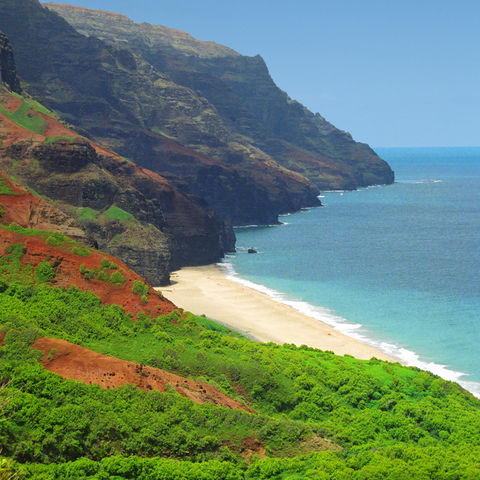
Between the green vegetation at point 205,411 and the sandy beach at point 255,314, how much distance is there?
1596 cm

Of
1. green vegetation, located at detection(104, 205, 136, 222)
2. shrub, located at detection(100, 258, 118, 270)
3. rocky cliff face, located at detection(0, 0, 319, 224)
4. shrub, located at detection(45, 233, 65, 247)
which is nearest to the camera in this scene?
shrub, located at detection(100, 258, 118, 270)

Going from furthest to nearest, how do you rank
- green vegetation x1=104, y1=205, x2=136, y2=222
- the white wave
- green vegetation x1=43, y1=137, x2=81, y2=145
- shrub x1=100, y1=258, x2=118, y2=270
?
green vegetation x1=104, y1=205, x2=136, y2=222
green vegetation x1=43, y1=137, x2=81, y2=145
the white wave
shrub x1=100, y1=258, x2=118, y2=270

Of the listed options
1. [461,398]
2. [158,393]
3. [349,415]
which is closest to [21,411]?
[158,393]

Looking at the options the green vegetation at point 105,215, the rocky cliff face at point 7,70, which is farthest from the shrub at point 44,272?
the rocky cliff face at point 7,70

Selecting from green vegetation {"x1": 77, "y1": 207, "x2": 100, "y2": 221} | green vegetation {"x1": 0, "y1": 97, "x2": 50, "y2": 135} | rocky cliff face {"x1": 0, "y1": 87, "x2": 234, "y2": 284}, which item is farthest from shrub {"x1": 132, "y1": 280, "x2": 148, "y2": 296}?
green vegetation {"x1": 0, "y1": 97, "x2": 50, "y2": 135}

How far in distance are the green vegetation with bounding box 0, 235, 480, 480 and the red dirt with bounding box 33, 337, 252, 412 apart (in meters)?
0.75

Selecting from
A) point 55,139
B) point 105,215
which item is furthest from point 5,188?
point 55,139

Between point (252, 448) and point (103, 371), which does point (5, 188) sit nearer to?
point (103, 371)

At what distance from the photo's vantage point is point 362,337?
67.2m

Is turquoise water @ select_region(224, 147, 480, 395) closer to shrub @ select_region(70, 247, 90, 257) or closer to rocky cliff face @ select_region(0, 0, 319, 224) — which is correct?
rocky cliff face @ select_region(0, 0, 319, 224)

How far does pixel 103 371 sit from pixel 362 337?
138 feet

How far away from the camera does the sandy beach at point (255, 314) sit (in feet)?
209

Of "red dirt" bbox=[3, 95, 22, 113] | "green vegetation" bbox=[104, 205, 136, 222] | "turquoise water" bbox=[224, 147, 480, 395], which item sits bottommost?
"turquoise water" bbox=[224, 147, 480, 395]

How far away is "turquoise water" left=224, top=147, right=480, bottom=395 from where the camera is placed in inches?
2576
